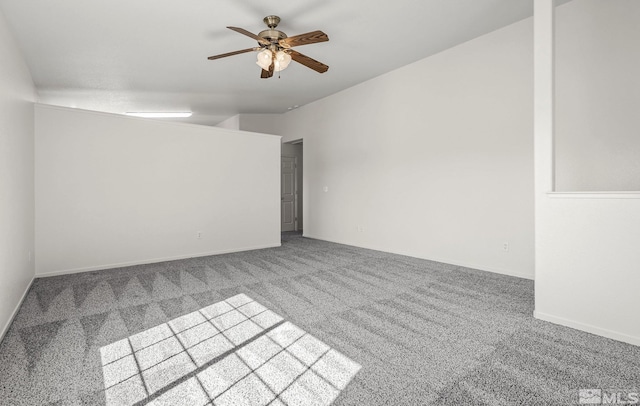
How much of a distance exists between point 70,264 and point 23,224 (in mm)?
1063

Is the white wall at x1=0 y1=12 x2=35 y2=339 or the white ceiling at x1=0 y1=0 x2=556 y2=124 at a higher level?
the white ceiling at x1=0 y1=0 x2=556 y2=124

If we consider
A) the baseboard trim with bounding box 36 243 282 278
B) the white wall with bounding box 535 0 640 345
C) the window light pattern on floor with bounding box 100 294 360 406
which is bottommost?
the window light pattern on floor with bounding box 100 294 360 406

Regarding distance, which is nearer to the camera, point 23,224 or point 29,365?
point 29,365

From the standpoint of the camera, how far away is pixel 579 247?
230 centimetres

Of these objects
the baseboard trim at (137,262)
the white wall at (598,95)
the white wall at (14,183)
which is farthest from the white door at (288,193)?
the white wall at (598,95)

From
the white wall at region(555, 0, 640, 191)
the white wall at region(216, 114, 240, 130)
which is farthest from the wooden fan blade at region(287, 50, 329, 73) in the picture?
the white wall at region(216, 114, 240, 130)

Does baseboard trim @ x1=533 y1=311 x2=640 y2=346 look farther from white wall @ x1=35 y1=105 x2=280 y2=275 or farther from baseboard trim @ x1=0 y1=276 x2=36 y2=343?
white wall @ x1=35 y1=105 x2=280 y2=275

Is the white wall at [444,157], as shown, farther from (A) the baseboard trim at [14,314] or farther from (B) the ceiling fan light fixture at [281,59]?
(A) the baseboard trim at [14,314]

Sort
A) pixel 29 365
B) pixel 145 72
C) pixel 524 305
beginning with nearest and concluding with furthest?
pixel 29 365, pixel 524 305, pixel 145 72

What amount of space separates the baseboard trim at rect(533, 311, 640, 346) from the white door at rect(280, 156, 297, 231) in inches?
251

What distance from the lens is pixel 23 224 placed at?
3119 millimetres

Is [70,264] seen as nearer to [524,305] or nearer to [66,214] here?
[66,214]

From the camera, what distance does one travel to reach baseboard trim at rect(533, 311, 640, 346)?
2.08 m

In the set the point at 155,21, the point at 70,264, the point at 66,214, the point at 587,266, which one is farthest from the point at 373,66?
the point at 70,264
